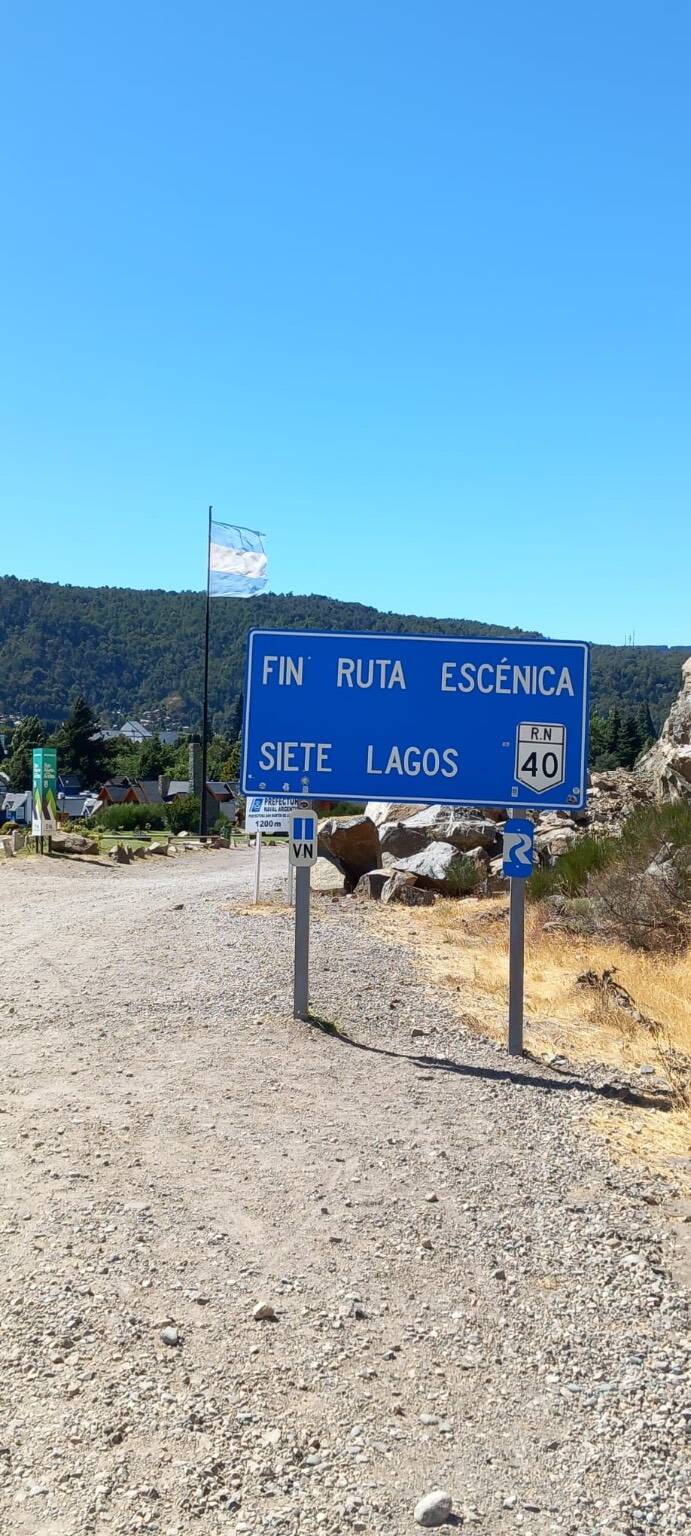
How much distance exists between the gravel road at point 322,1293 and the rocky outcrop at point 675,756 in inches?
474

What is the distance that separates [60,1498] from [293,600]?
7500 inches

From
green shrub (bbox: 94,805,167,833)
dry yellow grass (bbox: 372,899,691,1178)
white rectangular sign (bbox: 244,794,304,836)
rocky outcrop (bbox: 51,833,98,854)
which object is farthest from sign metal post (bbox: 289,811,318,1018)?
green shrub (bbox: 94,805,167,833)

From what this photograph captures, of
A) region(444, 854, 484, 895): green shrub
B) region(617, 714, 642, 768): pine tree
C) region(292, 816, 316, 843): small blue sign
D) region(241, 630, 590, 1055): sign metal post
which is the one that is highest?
region(617, 714, 642, 768): pine tree

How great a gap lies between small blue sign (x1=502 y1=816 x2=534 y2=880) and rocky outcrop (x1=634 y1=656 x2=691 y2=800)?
9.90 m

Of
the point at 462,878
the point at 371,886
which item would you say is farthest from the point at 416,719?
the point at 371,886

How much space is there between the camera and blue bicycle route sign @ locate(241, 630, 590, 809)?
793 centimetres

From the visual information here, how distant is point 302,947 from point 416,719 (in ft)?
5.80

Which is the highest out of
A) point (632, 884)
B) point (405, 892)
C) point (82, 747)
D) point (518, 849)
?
point (82, 747)

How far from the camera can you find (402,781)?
8109mm

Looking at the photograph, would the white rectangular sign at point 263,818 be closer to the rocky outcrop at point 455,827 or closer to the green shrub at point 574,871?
the green shrub at point 574,871

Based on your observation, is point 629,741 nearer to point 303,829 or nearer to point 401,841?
point 401,841

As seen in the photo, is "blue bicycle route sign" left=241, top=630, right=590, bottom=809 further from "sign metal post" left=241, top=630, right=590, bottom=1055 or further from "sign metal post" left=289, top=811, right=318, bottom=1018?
"sign metal post" left=289, top=811, right=318, bottom=1018

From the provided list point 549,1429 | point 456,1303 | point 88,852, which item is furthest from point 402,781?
point 88,852

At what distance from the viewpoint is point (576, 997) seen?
9328 millimetres
